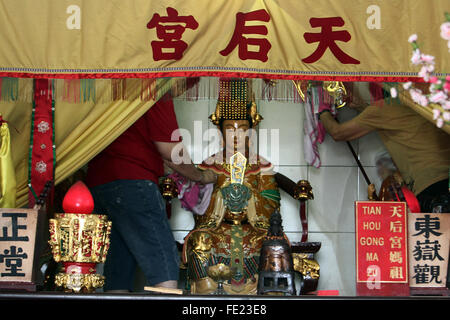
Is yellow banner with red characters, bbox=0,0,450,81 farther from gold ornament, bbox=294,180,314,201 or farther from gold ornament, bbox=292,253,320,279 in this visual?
gold ornament, bbox=292,253,320,279

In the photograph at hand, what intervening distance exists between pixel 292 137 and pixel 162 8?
194 centimetres

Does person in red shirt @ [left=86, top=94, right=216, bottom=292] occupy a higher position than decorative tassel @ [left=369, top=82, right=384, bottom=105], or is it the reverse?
decorative tassel @ [left=369, top=82, right=384, bottom=105]

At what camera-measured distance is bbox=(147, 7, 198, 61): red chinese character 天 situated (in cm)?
412

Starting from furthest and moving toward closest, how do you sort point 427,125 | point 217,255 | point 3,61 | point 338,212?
point 338,212
point 217,255
point 427,125
point 3,61

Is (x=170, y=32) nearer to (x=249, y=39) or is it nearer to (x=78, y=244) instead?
(x=249, y=39)

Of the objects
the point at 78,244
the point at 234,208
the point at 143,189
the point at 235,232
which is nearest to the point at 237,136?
the point at 234,208

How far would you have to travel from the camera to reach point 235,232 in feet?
17.1

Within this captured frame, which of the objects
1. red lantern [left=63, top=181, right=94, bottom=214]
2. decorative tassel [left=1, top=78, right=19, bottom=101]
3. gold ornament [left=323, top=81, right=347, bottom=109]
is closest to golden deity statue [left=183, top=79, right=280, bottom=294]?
gold ornament [left=323, top=81, right=347, bottom=109]

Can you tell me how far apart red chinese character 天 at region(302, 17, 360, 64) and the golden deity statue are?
91 centimetres

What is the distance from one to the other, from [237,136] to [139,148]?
1.06 meters

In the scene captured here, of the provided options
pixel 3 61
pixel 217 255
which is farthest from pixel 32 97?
pixel 217 255

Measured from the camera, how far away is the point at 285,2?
4.20 metres

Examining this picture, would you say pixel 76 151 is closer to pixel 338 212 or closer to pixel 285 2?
pixel 285 2

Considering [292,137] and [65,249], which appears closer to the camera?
[65,249]
